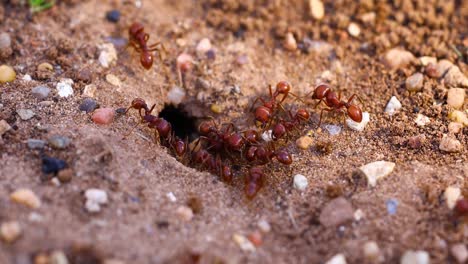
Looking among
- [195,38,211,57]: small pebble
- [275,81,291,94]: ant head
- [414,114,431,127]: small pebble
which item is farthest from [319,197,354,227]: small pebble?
[195,38,211,57]: small pebble

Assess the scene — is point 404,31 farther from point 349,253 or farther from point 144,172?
point 144,172

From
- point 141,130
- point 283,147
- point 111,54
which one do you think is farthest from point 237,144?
point 111,54

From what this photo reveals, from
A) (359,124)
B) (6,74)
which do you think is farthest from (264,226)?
(6,74)

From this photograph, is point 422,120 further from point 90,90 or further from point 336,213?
point 90,90

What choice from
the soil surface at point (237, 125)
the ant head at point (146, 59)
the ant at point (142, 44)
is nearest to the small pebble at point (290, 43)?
the soil surface at point (237, 125)

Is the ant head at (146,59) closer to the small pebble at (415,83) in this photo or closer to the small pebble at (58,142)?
the small pebble at (58,142)

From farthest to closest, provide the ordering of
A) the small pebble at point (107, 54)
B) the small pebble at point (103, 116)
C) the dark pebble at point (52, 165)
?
the small pebble at point (107, 54) < the small pebble at point (103, 116) < the dark pebble at point (52, 165)
